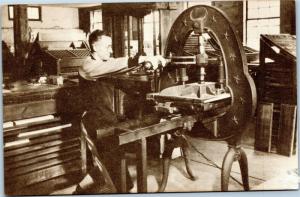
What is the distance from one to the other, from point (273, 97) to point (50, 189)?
143 centimetres

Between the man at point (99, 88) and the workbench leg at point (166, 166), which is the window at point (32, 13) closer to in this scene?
the man at point (99, 88)

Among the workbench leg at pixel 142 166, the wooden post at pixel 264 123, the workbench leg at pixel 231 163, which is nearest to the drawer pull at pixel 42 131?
the workbench leg at pixel 142 166

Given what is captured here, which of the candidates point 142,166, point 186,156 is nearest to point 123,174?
point 142,166

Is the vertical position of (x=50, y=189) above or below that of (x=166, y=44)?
below

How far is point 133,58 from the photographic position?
93.7 inches

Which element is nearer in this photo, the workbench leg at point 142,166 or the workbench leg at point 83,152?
the workbench leg at point 142,166

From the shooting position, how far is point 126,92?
2371mm

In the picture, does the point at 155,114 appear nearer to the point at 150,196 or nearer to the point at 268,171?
the point at 150,196

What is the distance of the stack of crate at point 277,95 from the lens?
7.68 feet

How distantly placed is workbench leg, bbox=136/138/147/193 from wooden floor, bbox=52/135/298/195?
0.04 m

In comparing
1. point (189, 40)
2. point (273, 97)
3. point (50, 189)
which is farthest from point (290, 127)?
point (50, 189)

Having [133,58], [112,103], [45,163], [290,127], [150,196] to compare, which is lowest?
[150,196]

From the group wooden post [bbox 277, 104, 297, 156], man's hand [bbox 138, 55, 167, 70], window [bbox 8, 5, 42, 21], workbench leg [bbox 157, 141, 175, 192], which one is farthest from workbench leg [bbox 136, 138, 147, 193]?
window [bbox 8, 5, 42, 21]

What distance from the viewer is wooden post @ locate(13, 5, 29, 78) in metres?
2.32
